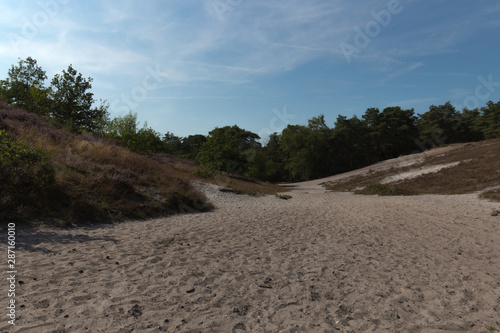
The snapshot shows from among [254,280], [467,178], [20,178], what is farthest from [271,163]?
[254,280]

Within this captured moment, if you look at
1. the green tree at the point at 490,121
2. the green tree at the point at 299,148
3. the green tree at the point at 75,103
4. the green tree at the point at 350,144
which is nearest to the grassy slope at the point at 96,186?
the green tree at the point at 75,103

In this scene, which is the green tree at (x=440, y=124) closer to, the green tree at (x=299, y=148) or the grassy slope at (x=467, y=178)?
the green tree at (x=299, y=148)

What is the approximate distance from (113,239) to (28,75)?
4531cm

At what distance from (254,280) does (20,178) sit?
8784 mm

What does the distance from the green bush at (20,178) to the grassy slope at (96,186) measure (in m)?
0.15

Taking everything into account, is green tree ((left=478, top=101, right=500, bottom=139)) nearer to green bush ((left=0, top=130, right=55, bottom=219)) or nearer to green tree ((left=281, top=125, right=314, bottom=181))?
green tree ((left=281, top=125, right=314, bottom=181))

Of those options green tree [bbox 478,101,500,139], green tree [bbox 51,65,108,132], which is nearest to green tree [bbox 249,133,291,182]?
green tree [bbox 51,65,108,132]

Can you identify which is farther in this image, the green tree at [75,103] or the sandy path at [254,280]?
the green tree at [75,103]

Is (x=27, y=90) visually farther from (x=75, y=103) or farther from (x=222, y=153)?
(x=222, y=153)

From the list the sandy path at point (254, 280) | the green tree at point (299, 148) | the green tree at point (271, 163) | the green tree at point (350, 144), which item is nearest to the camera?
the sandy path at point (254, 280)

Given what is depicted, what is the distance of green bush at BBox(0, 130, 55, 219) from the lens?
8.16 metres

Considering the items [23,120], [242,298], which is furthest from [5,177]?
[23,120]

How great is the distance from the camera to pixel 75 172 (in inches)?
480

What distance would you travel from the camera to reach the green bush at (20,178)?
26.8ft
